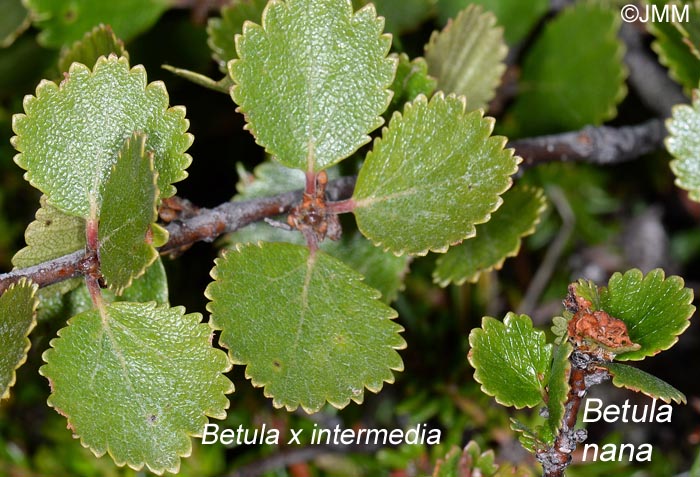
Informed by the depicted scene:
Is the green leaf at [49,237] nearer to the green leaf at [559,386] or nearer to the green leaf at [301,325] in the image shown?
the green leaf at [301,325]

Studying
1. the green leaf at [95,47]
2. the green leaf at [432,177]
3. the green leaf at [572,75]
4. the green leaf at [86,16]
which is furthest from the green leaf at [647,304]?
the green leaf at [86,16]

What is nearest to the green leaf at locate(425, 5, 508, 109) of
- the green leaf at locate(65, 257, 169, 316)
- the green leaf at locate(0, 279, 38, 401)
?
the green leaf at locate(65, 257, 169, 316)

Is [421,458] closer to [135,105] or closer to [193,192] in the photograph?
[193,192]

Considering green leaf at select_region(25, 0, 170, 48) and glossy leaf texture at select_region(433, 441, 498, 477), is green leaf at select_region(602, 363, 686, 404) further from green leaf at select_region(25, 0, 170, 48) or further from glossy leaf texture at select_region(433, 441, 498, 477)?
green leaf at select_region(25, 0, 170, 48)

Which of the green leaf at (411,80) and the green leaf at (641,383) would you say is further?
the green leaf at (411,80)

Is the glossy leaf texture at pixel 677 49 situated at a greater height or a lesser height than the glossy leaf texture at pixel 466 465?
greater

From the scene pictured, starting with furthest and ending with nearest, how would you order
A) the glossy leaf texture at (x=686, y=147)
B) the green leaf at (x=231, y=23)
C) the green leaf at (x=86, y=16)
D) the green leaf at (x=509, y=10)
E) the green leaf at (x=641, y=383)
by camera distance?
1. the green leaf at (x=509, y=10)
2. the green leaf at (x=86, y=16)
3. the green leaf at (x=231, y=23)
4. the glossy leaf texture at (x=686, y=147)
5. the green leaf at (x=641, y=383)

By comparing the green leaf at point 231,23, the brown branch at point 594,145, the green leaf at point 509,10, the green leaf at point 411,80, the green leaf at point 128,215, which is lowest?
the green leaf at point 128,215
